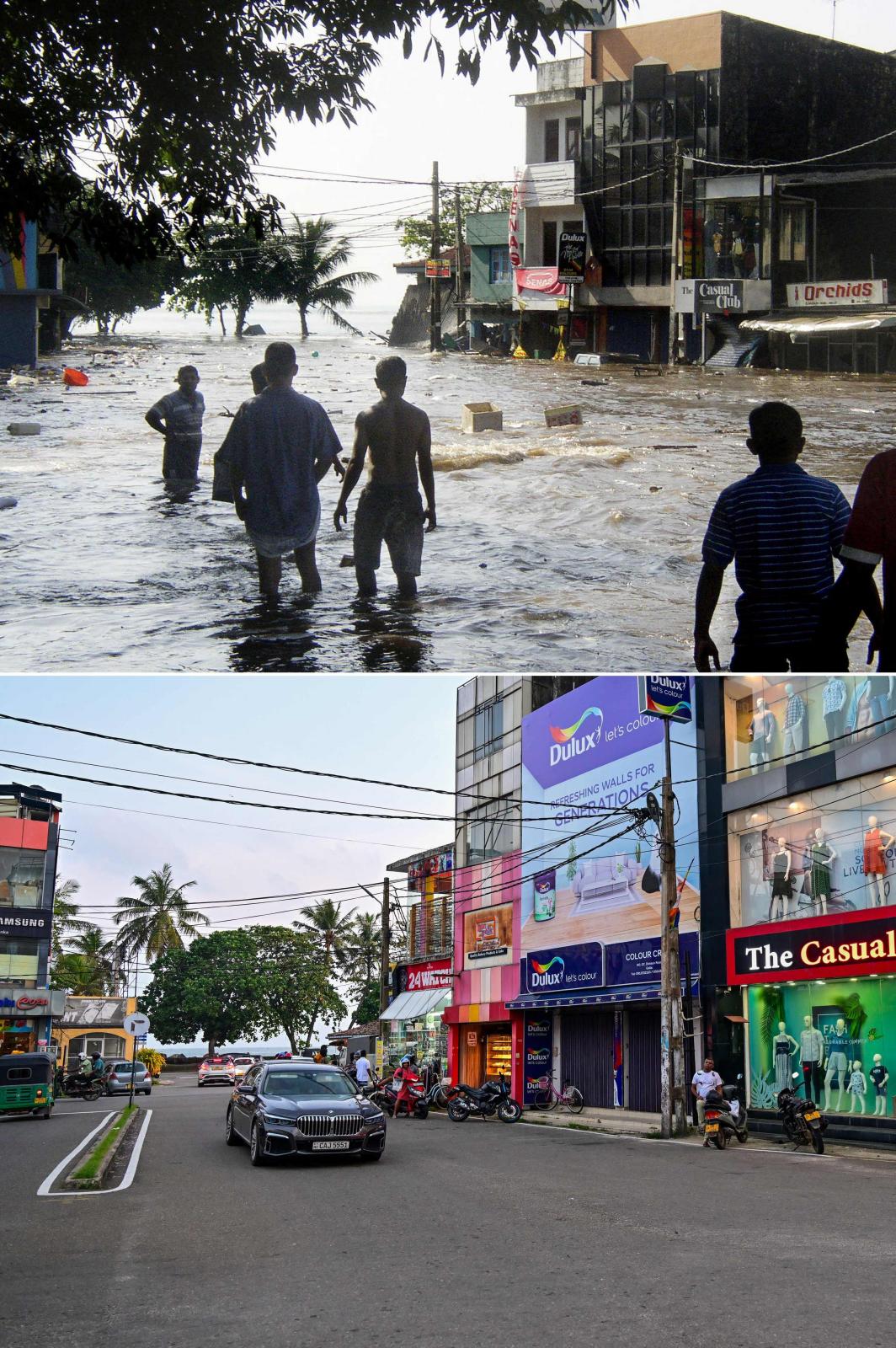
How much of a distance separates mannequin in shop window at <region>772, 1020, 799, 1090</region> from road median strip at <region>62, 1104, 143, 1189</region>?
8.63 metres

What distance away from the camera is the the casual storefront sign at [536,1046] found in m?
26.7

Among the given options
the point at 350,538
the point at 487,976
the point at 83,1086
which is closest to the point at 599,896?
the point at 487,976

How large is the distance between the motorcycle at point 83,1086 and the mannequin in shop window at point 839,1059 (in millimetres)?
23001

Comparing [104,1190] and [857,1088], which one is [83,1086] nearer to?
[857,1088]

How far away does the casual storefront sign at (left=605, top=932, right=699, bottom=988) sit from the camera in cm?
2059

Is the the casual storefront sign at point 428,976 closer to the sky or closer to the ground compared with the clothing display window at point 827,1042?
closer to the ground

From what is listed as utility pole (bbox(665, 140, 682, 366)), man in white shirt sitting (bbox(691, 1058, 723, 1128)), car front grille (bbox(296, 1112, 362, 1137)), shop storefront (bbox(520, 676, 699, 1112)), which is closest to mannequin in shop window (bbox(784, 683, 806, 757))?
shop storefront (bbox(520, 676, 699, 1112))

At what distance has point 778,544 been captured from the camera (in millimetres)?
6145

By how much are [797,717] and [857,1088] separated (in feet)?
16.3

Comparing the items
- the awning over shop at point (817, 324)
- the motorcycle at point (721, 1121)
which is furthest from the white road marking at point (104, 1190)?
the awning over shop at point (817, 324)

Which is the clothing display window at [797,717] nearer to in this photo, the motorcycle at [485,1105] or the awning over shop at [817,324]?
the awning over shop at [817,324]

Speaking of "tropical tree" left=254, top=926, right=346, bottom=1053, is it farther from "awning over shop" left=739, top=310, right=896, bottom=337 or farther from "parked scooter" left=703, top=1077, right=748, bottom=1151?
→ "awning over shop" left=739, top=310, right=896, bottom=337

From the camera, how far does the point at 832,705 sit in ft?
59.4

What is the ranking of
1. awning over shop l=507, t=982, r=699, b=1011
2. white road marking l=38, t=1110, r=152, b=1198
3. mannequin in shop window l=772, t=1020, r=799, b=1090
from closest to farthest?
white road marking l=38, t=1110, r=152, b=1198, mannequin in shop window l=772, t=1020, r=799, b=1090, awning over shop l=507, t=982, r=699, b=1011
